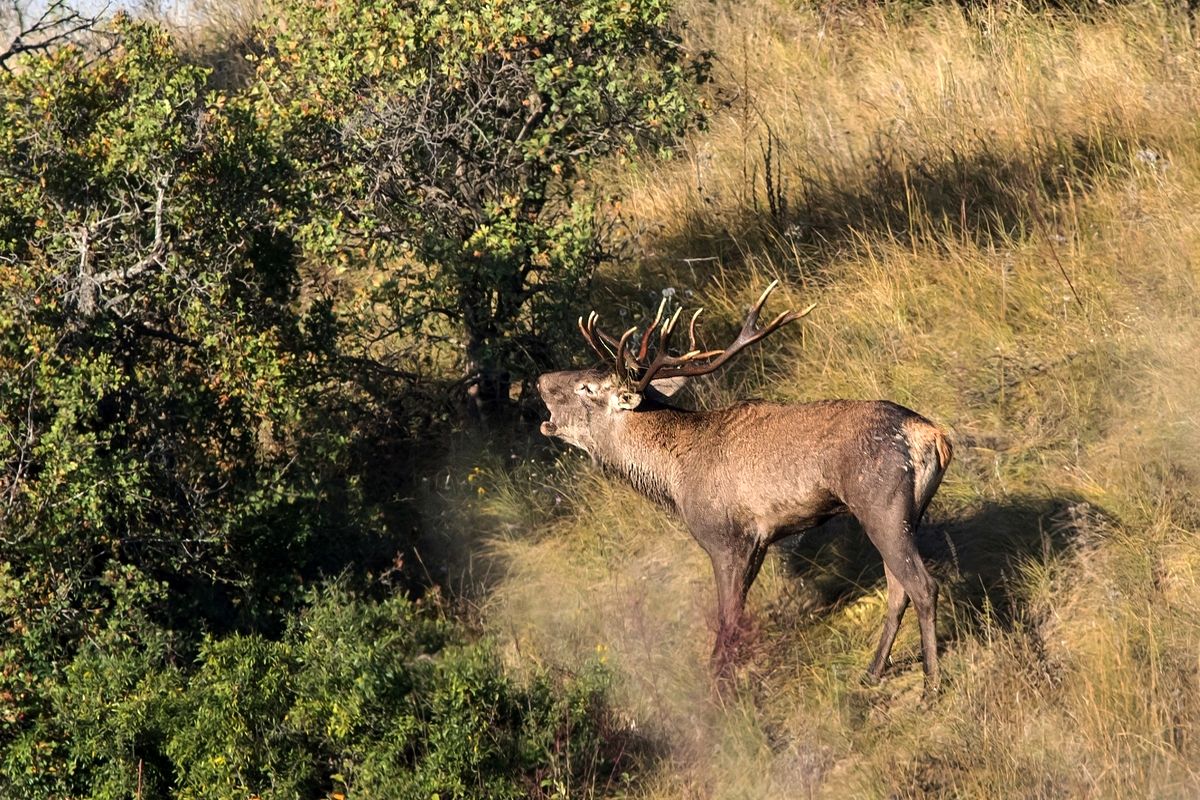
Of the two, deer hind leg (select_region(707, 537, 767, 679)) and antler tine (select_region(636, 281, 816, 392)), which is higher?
antler tine (select_region(636, 281, 816, 392))

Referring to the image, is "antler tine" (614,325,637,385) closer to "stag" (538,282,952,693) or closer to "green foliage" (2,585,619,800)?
"stag" (538,282,952,693)

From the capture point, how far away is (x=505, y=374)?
944cm

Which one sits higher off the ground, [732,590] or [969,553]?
[732,590]

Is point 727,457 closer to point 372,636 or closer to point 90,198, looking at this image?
point 372,636

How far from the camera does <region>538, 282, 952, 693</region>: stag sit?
6.09m

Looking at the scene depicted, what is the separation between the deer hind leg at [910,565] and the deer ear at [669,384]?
1.65 m

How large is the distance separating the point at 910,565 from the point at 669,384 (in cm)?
192

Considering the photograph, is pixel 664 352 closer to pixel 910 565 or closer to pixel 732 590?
pixel 732 590

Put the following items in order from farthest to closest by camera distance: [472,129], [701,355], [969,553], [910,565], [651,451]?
[472,129], [651,451], [969,553], [701,355], [910,565]

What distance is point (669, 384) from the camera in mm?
7570

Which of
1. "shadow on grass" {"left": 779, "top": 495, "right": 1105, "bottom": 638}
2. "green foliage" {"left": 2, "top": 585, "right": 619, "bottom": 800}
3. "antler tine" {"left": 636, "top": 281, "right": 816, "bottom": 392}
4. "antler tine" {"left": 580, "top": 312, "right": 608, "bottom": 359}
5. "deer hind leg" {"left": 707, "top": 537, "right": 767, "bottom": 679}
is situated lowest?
"shadow on grass" {"left": 779, "top": 495, "right": 1105, "bottom": 638}

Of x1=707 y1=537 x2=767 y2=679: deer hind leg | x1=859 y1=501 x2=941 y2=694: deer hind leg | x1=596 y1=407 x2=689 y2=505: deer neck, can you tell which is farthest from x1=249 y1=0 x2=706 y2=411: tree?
x1=859 y1=501 x2=941 y2=694: deer hind leg

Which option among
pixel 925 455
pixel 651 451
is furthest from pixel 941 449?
pixel 651 451

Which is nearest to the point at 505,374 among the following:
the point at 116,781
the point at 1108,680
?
the point at 116,781
